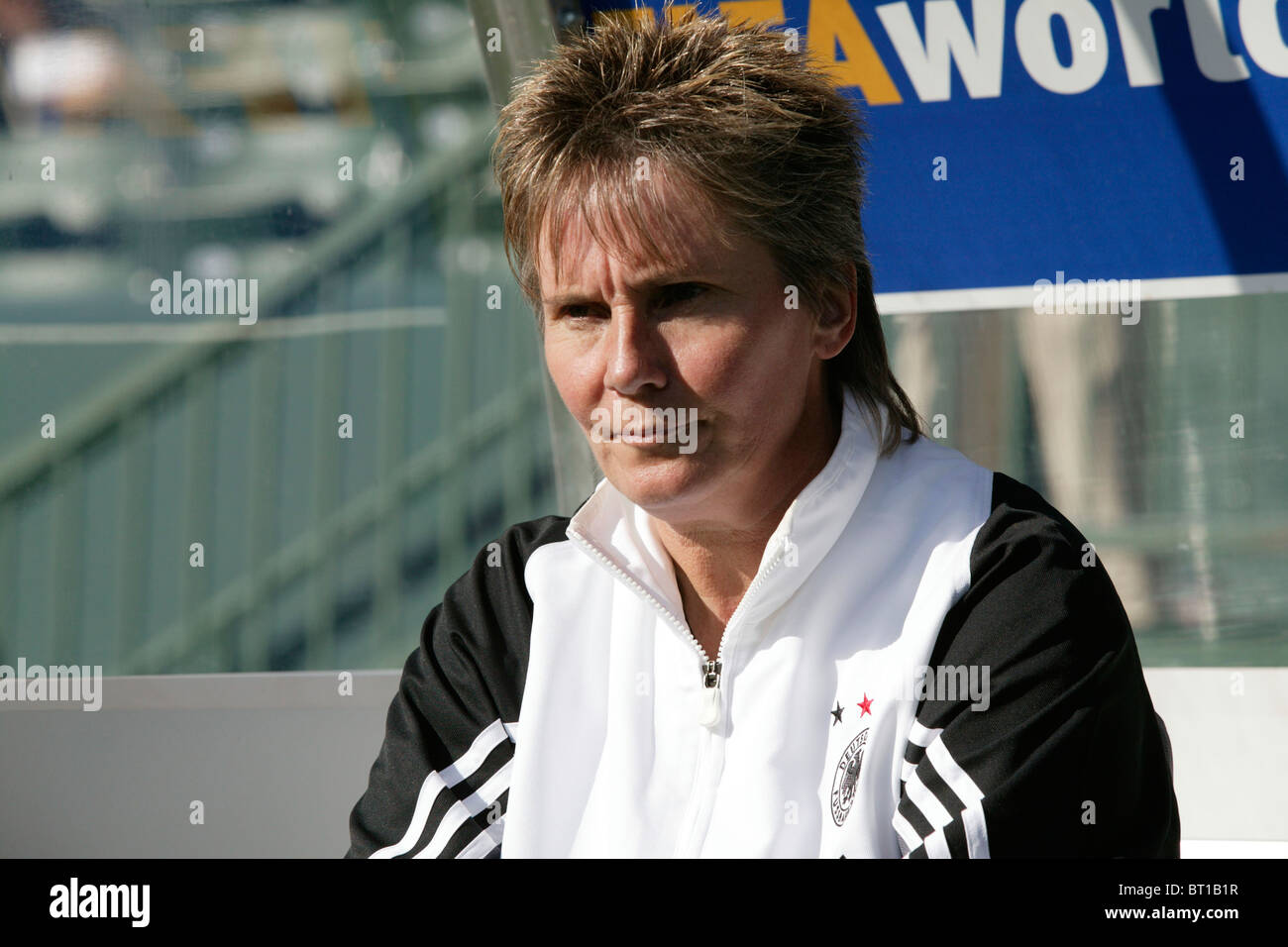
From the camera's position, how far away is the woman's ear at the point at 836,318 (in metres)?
1.83

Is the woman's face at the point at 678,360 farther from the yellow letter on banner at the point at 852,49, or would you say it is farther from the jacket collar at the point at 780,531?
the yellow letter on banner at the point at 852,49

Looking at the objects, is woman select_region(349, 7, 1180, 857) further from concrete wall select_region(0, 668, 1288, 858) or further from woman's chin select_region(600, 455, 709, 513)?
concrete wall select_region(0, 668, 1288, 858)

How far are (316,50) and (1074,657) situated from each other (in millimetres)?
3176

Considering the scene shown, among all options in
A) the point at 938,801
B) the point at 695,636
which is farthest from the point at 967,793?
the point at 695,636

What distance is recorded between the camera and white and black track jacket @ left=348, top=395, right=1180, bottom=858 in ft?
4.97

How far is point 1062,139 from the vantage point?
3.51 metres

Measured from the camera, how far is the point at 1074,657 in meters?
1.54

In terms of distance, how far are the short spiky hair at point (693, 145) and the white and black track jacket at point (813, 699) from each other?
232 millimetres

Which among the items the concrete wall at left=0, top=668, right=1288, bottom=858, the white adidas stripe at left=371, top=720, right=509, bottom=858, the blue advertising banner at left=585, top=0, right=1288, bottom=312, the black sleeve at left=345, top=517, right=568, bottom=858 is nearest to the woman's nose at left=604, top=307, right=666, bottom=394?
the black sleeve at left=345, top=517, right=568, bottom=858

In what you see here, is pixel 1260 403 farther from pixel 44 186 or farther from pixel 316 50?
pixel 44 186

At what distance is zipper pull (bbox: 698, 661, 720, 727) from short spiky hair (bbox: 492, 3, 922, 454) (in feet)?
1.28

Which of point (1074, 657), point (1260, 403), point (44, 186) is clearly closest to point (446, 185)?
point (44, 186)

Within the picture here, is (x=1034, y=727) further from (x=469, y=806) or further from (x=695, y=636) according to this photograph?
(x=469, y=806)

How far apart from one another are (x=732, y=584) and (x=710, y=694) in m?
0.18
